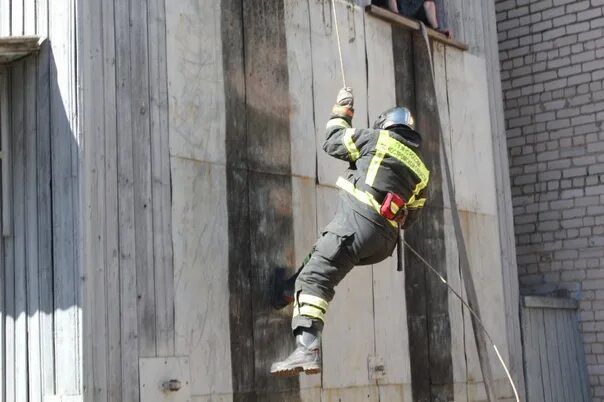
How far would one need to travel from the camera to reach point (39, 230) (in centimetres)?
695

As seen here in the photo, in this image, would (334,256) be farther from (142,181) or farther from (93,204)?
(93,204)

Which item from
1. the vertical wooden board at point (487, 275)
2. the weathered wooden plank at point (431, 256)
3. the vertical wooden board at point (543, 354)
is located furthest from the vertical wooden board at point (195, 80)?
the vertical wooden board at point (543, 354)

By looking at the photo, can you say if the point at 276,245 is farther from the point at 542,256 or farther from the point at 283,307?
the point at 542,256

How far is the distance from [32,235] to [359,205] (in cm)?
225

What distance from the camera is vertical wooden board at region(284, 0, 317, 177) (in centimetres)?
873

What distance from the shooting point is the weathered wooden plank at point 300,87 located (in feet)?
28.7

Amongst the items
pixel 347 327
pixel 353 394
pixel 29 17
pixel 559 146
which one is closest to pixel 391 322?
pixel 347 327

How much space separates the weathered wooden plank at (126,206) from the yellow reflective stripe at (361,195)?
155 cm

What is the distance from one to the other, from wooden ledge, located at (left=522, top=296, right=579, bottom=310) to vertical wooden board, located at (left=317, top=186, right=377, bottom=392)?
302 centimetres

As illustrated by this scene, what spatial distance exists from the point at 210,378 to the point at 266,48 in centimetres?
264

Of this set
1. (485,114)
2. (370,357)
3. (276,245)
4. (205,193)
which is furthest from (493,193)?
(205,193)

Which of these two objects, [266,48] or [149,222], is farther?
[266,48]

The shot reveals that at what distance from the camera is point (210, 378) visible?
Answer: 755 centimetres

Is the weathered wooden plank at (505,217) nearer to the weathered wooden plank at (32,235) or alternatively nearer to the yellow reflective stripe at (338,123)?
the yellow reflective stripe at (338,123)
